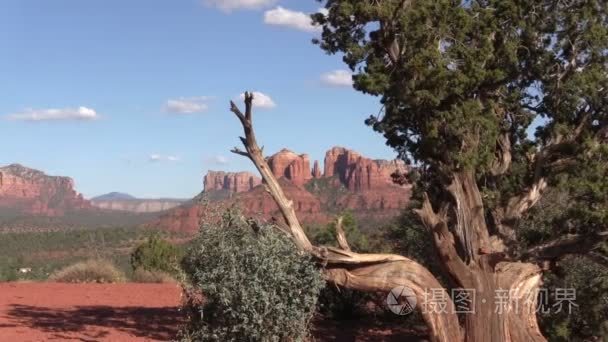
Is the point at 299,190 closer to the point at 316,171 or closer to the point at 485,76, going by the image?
the point at 316,171

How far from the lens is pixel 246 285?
8.97 metres

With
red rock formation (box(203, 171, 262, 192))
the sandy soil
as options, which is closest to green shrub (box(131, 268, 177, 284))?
the sandy soil

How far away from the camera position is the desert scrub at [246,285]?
8.96 meters

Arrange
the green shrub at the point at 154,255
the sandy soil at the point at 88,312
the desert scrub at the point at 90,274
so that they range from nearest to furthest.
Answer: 1. the sandy soil at the point at 88,312
2. the desert scrub at the point at 90,274
3. the green shrub at the point at 154,255

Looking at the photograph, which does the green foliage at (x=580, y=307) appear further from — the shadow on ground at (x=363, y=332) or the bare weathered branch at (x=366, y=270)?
the shadow on ground at (x=363, y=332)

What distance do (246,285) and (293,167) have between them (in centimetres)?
10524

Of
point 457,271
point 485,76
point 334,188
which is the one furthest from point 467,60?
point 334,188

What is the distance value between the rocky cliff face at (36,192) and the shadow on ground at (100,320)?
446ft

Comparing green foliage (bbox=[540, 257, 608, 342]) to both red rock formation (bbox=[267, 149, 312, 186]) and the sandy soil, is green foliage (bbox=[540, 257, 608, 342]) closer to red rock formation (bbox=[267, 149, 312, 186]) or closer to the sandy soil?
the sandy soil

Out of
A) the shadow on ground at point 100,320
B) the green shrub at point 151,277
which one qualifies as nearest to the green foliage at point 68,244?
the green shrub at point 151,277

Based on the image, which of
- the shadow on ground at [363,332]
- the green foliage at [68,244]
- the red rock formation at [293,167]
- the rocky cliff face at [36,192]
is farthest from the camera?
the rocky cliff face at [36,192]

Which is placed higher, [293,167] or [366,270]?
[293,167]

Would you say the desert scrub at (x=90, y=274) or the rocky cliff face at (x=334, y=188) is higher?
the rocky cliff face at (x=334, y=188)

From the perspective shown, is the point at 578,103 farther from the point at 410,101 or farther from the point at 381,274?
the point at 381,274
